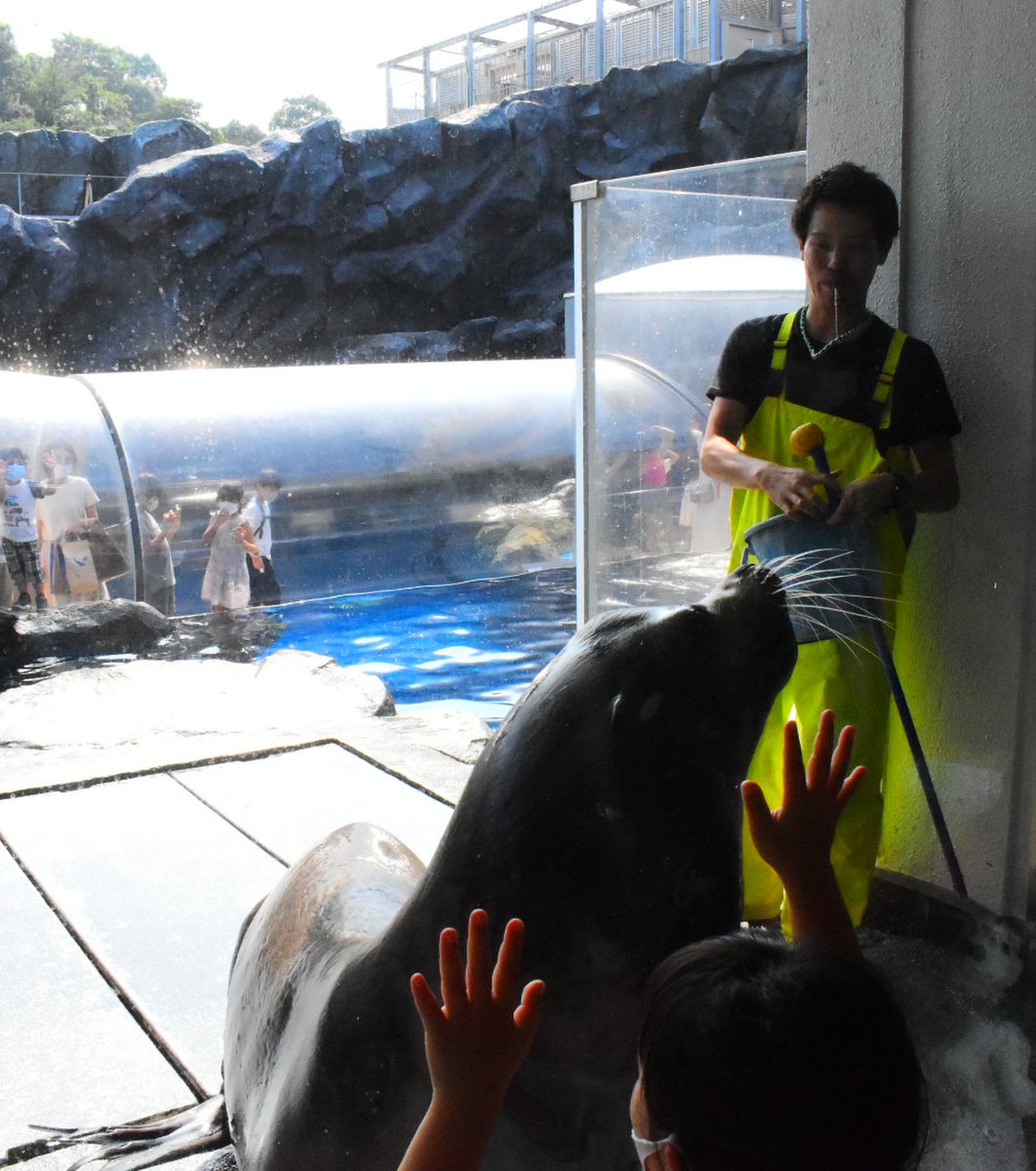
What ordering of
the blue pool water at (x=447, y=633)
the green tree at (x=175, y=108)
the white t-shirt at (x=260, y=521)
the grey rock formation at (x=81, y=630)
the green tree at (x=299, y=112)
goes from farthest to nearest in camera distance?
the green tree at (x=175, y=108) < the green tree at (x=299, y=112) < the white t-shirt at (x=260, y=521) < the blue pool water at (x=447, y=633) < the grey rock formation at (x=81, y=630)

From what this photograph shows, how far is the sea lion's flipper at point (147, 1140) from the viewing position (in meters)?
1.71

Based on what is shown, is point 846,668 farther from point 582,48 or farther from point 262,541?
point 582,48

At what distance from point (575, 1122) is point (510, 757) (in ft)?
1.14

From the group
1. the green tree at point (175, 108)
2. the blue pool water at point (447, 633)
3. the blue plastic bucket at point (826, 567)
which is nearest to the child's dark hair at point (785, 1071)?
the blue plastic bucket at point (826, 567)

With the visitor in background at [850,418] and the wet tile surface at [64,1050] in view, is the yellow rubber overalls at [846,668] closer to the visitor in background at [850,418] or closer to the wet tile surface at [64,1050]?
the visitor in background at [850,418]

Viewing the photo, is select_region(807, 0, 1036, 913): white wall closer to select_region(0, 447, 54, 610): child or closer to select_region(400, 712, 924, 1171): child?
select_region(400, 712, 924, 1171): child

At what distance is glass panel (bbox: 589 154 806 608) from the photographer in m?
3.57

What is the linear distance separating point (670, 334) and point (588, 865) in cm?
306

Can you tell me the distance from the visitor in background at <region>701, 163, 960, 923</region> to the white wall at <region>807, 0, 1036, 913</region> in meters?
0.15

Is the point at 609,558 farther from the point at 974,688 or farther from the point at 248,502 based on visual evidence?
the point at 248,502

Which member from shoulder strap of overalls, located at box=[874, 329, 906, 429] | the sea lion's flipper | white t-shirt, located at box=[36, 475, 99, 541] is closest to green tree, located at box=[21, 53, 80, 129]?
white t-shirt, located at box=[36, 475, 99, 541]

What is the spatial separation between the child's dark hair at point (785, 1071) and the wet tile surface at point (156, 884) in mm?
1278

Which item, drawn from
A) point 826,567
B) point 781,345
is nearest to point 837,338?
point 781,345

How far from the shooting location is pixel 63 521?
387 inches
